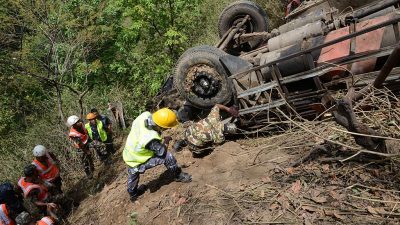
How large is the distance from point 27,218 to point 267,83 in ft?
11.6

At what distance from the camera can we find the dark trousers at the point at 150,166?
4.65 meters

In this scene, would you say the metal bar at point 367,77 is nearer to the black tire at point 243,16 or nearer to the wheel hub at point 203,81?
the wheel hub at point 203,81

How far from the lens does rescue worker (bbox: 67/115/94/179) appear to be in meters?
Result: 6.70

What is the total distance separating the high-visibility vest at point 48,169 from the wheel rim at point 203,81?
2.61m

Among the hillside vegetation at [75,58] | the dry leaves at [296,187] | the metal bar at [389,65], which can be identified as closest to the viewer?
the metal bar at [389,65]

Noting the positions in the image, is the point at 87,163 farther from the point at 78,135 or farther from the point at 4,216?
the point at 4,216

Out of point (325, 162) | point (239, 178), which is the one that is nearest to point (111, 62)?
point (239, 178)

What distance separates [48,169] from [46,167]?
5 cm

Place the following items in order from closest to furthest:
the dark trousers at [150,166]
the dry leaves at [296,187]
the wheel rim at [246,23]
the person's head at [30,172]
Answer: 1. the dry leaves at [296,187]
2. the dark trousers at [150,166]
3. the person's head at [30,172]
4. the wheel rim at [246,23]

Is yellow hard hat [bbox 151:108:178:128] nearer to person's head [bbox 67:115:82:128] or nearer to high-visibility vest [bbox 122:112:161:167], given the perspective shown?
high-visibility vest [bbox 122:112:161:167]

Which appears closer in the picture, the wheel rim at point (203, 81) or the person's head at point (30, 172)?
the person's head at point (30, 172)

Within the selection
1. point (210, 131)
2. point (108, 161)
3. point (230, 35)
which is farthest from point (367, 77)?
point (108, 161)

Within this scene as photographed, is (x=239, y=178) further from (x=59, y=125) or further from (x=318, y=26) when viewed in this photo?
(x=59, y=125)

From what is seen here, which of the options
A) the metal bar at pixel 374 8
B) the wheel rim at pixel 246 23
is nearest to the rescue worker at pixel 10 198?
the wheel rim at pixel 246 23
